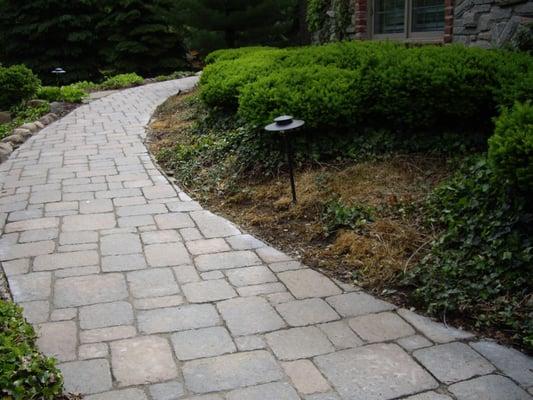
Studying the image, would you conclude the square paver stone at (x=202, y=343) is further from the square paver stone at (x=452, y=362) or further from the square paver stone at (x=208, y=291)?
the square paver stone at (x=452, y=362)

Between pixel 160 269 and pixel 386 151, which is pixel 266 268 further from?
pixel 386 151

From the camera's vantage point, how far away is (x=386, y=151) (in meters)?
4.51

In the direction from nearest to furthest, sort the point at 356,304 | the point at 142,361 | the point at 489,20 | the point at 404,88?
→ the point at 142,361
the point at 356,304
the point at 404,88
the point at 489,20

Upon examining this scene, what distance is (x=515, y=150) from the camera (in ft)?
8.87

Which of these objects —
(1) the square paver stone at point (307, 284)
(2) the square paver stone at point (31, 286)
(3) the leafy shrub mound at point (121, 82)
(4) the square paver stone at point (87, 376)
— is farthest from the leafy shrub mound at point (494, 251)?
(3) the leafy shrub mound at point (121, 82)

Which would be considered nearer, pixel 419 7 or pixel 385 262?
pixel 385 262

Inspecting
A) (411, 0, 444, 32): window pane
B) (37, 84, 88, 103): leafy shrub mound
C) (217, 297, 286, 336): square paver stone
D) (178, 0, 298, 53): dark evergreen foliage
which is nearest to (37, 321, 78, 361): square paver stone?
(217, 297, 286, 336): square paver stone

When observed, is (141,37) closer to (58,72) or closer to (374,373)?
(58,72)

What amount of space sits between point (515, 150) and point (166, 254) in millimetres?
2109

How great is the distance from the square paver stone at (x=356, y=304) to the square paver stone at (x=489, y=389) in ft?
2.16

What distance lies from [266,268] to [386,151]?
1.80 m

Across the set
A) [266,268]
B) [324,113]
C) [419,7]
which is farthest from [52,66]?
[266,268]

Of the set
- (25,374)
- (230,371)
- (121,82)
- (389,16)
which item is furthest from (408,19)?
(121,82)

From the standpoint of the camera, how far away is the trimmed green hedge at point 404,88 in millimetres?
4078
